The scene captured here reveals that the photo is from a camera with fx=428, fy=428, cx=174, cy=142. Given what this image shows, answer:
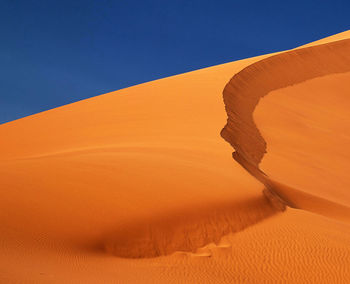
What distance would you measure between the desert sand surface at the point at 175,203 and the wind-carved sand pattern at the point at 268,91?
8 centimetres

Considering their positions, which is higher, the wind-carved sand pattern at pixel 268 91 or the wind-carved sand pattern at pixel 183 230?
the wind-carved sand pattern at pixel 268 91

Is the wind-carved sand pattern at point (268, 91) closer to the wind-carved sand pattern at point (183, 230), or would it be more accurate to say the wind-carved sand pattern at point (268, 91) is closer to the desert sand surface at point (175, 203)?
the desert sand surface at point (175, 203)

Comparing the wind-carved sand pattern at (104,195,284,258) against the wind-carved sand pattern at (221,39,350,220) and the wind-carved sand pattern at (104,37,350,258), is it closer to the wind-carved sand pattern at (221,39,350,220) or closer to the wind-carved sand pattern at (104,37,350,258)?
the wind-carved sand pattern at (104,37,350,258)

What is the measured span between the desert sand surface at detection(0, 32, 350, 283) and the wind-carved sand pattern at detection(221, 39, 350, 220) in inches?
3.3

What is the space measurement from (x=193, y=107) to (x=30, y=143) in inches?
225

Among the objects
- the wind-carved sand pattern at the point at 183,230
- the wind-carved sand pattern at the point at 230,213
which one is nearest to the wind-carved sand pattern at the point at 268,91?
the wind-carved sand pattern at the point at 230,213

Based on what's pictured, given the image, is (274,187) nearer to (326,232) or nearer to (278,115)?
(326,232)

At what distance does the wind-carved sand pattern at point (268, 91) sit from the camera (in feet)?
32.2

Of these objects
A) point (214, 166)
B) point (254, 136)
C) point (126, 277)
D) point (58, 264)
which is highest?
point (254, 136)

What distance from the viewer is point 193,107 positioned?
49.2 feet

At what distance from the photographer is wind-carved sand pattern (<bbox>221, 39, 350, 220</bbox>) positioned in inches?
387

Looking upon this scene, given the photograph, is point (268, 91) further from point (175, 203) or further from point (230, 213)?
point (175, 203)

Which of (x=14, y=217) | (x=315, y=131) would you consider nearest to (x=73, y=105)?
(x=315, y=131)

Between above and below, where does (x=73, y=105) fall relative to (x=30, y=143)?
above
